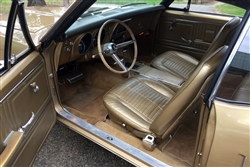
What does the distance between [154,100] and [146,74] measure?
0.50 meters

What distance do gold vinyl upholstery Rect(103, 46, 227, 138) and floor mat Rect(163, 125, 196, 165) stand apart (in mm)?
253

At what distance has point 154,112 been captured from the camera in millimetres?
1778

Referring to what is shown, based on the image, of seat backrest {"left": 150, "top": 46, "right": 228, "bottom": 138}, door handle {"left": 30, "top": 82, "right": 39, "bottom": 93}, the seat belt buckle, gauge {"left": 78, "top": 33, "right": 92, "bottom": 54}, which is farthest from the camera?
gauge {"left": 78, "top": 33, "right": 92, "bottom": 54}

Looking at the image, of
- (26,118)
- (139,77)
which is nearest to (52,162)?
(26,118)

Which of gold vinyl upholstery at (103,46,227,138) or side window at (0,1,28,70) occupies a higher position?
side window at (0,1,28,70)

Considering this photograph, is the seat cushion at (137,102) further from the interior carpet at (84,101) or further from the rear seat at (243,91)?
the rear seat at (243,91)

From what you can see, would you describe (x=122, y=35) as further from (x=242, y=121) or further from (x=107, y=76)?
(x=242, y=121)

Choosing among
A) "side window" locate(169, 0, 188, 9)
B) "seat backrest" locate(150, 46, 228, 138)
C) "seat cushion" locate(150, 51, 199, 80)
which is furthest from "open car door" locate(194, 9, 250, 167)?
"side window" locate(169, 0, 188, 9)


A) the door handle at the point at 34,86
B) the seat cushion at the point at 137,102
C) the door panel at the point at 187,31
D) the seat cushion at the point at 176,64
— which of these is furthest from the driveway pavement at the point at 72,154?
the door panel at the point at 187,31

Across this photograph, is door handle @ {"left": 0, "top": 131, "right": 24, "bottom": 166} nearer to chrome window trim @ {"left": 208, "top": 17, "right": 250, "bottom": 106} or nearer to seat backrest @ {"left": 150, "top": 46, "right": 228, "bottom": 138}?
seat backrest @ {"left": 150, "top": 46, "right": 228, "bottom": 138}

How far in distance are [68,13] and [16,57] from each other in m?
0.42

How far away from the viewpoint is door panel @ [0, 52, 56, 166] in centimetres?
116

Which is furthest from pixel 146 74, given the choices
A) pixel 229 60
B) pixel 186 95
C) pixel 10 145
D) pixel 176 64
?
pixel 10 145

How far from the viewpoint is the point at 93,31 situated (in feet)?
7.11
